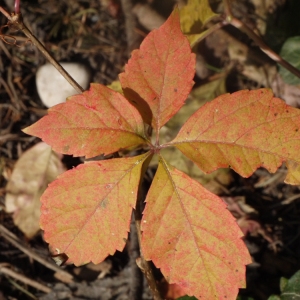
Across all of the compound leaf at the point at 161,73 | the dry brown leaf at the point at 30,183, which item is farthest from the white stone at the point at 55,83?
the compound leaf at the point at 161,73

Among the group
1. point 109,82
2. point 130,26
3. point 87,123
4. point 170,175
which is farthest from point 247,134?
point 130,26

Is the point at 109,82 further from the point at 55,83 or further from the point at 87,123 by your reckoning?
the point at 87,123

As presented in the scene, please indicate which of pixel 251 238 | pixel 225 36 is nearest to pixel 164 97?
pixel 251 238

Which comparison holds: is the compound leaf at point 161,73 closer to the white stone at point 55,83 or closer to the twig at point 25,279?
the white stone at point 55,83

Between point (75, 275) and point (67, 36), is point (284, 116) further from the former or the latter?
point (67, 36)

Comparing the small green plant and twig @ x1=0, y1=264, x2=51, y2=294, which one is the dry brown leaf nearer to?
twig @ x1=0, y1=264, x2=51, y2=294

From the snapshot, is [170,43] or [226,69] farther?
[226,69]

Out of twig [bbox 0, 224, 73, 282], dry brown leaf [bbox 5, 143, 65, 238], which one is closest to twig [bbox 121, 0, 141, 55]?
dry brown leaf [bbox 5, 143, 65, 238]
